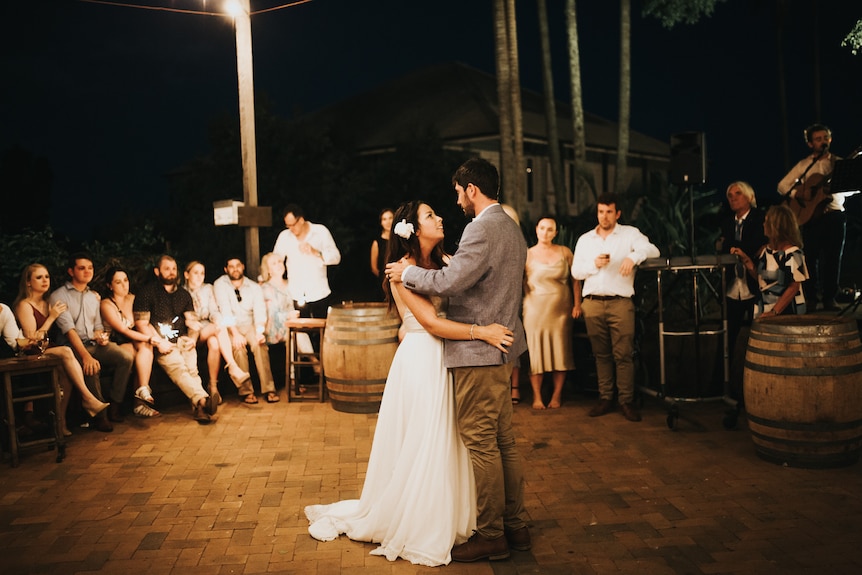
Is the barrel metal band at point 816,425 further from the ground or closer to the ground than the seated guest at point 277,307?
closer to the ground

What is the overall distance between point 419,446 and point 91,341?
4.22 m

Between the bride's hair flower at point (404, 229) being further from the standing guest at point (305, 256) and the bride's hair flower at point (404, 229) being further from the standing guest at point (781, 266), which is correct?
the standing guest at point (305, 256)

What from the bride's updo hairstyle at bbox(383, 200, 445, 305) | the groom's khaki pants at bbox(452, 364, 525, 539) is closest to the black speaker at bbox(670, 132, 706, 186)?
the bride's updo hairstyle at bbox(383, 200, 445, 305)

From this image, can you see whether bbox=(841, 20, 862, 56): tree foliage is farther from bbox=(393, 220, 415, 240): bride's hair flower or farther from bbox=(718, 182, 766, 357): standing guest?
bbox=(393, 220, 415, 240): bride's hair flower

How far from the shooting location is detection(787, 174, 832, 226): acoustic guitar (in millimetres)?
7435

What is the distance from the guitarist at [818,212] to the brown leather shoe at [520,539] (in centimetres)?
490

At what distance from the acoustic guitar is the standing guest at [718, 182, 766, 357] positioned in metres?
0.75

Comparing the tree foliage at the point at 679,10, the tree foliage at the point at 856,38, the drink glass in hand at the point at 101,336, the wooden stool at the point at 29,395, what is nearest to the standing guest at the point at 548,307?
the tree foliage at the point at 856,38

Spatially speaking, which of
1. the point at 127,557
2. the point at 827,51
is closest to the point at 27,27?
the point at 827,51

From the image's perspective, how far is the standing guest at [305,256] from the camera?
842 centimetres

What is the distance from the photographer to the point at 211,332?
7676 mm

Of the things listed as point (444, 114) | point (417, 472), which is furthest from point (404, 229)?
point (444, 114)

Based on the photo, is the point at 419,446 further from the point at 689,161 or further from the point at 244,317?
the point at 244,317

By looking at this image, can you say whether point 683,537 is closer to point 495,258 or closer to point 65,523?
point 495,258
